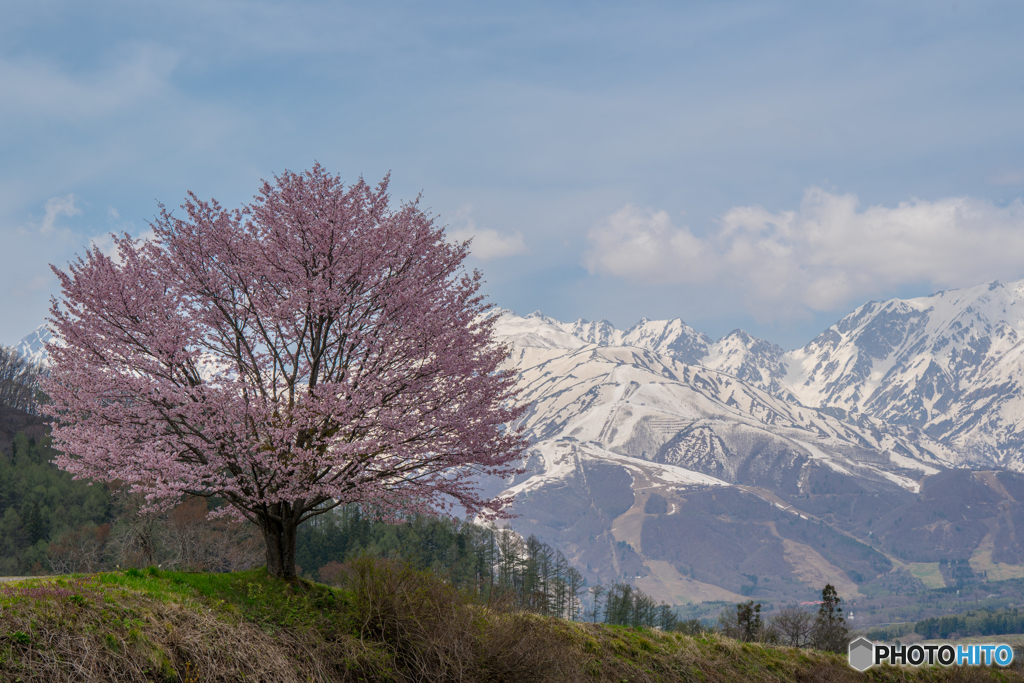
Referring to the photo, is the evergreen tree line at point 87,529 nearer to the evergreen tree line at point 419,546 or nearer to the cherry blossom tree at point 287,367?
A: the evergreen tree line at point 419,546

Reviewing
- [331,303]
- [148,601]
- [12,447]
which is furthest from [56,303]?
[12,447]

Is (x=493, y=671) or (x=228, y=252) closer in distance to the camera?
(x=493, y=671)

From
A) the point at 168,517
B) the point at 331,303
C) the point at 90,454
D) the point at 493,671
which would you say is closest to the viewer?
the point at 493,671

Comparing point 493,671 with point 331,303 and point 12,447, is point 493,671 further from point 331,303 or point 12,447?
point 12,447

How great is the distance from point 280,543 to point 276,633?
3.67m

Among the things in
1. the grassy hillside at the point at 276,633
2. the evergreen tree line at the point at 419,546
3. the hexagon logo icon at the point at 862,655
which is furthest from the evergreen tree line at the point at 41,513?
the hexagon logo icon at the point at 862,655

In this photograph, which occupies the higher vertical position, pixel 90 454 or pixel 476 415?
pixel 476 415

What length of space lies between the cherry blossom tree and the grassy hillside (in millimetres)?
2111

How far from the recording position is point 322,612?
59.4 feet

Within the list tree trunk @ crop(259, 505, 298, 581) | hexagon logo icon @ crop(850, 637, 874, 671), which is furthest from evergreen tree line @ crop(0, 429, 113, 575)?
hexagon logo icon @ crop(850, 637, 874, 671)

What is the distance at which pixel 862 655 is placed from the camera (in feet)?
102

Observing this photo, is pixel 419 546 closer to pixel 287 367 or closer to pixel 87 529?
pixel 87 529

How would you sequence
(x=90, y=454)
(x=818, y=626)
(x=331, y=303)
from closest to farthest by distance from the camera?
(x=90, y=454) < (x=331, y=303) < (x=818, y=626)

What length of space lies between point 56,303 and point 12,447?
459 ft
